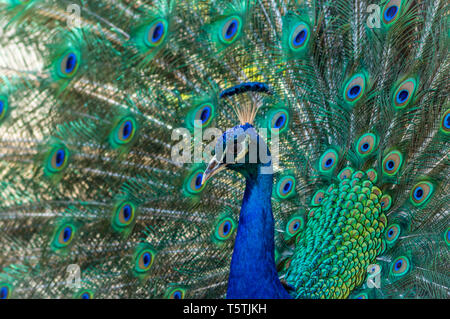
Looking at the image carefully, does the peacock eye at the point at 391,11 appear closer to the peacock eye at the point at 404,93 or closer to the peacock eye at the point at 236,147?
the peacock eye at the point at 404,93

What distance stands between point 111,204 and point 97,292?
352mm

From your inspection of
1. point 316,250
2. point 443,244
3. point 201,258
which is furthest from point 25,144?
point 443,244

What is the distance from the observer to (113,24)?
1.50 meters

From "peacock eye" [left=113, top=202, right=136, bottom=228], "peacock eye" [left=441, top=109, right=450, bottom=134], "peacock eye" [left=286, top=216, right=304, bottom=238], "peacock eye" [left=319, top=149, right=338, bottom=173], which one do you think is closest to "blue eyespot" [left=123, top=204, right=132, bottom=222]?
"peacock eye" [left=113, top=202, right=136, bottom=228]

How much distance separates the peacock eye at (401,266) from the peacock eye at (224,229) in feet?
2.63

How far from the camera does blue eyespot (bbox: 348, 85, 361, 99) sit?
1.99 m

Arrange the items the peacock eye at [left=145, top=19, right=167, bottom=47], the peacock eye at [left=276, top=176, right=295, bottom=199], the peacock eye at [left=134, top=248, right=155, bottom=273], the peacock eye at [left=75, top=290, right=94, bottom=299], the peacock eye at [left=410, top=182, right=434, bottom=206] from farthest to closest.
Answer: the peacock eye at [left=410, top=182, right=434, bottom=206]
the peacock eye at [left=276, top=176, right=295, bottom=199]
the peacock eye at [left=134, top=248, right=155, bottom=273]
the peacock eye at [left=75, top=290, right=94, bottom=299]
the peacock eye at [left=145, top=19, right=167, bottom=47]

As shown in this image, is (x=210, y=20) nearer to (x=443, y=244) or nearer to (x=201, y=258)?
(x=201, y=258)

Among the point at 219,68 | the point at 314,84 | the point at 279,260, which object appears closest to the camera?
the point at 219,68

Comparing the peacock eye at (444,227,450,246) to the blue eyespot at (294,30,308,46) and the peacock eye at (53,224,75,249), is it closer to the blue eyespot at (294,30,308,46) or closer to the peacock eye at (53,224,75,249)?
the blue eyespot at (294,30,308,46)

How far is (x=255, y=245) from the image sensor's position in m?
1.47

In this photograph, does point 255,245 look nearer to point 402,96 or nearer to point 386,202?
Result: point 386,202

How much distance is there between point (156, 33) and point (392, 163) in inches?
48.0

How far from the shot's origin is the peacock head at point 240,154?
4.44 feet
